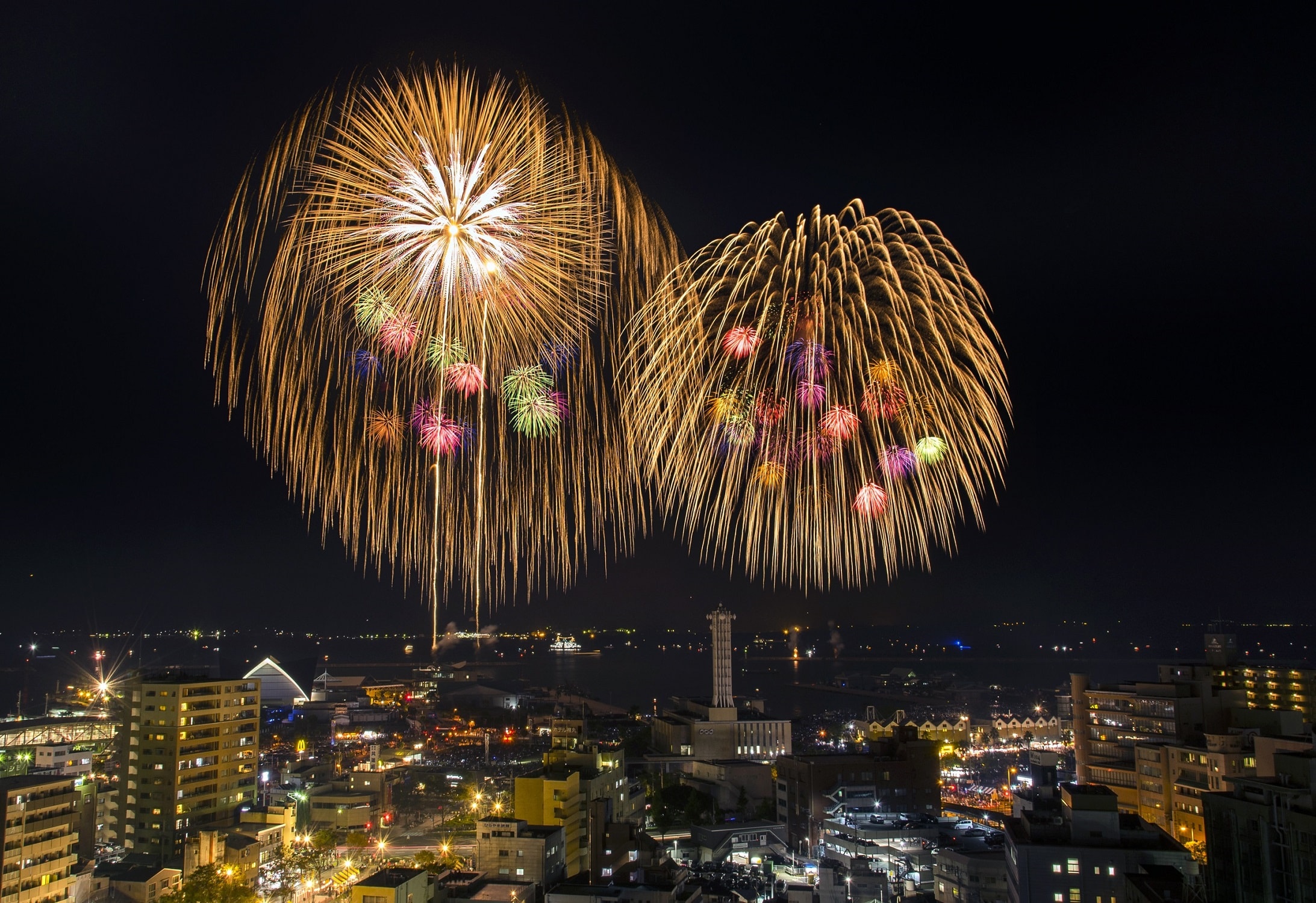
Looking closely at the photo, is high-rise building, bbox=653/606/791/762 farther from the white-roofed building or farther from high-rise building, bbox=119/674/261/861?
the white-roofed building

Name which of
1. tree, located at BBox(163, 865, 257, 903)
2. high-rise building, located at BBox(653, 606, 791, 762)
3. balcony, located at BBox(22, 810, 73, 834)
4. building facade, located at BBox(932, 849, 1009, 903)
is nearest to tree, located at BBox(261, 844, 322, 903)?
tree, located at BBox(163, 865, 257, 903)

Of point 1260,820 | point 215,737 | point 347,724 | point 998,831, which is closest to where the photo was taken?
point 1260,820

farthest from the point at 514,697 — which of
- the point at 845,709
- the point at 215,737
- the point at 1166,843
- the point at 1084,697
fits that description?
the point at 1166,843

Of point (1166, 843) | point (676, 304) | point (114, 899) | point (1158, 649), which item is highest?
point (676, 304)

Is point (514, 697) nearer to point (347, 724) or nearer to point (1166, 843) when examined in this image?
point (347, 724)

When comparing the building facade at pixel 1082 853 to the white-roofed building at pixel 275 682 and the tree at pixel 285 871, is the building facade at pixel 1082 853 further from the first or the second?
the white-roofed building at pixel 275 682

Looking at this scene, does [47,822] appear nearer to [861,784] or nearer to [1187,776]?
[861,784]

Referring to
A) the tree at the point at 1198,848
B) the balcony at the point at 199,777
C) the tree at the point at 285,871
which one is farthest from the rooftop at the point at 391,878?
the tree at the point at 1198,848

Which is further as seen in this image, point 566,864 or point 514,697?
point 514,697
